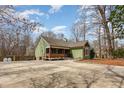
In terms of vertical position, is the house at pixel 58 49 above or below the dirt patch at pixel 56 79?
above

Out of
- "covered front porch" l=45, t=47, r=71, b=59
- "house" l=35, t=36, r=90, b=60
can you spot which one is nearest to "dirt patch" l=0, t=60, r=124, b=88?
"covered front porch" l=45, t=47, r=71, b=59

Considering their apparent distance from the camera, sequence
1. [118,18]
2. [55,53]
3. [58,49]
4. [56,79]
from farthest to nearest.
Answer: [58,49]
[55,53]
[118,18]
[56,79]

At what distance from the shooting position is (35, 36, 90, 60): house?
25875 mm

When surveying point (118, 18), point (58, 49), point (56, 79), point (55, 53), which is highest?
point (118, 18)

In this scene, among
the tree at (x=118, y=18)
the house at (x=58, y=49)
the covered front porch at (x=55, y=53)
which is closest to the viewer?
the tree at (x=118, y=18)

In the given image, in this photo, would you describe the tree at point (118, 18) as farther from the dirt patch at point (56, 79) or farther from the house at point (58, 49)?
the house at point (58, 49)

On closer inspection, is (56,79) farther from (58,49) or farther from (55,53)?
(58,49)

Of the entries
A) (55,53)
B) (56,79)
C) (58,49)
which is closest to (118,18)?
(56,79)

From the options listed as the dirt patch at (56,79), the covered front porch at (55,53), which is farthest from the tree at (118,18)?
the covered front porch at (55,53)

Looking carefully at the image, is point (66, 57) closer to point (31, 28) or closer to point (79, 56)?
point (79, 56)

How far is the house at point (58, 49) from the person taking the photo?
25.9 meters

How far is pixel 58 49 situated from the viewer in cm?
2741

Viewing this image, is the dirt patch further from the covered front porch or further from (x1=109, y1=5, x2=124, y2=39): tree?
the covered front porch
